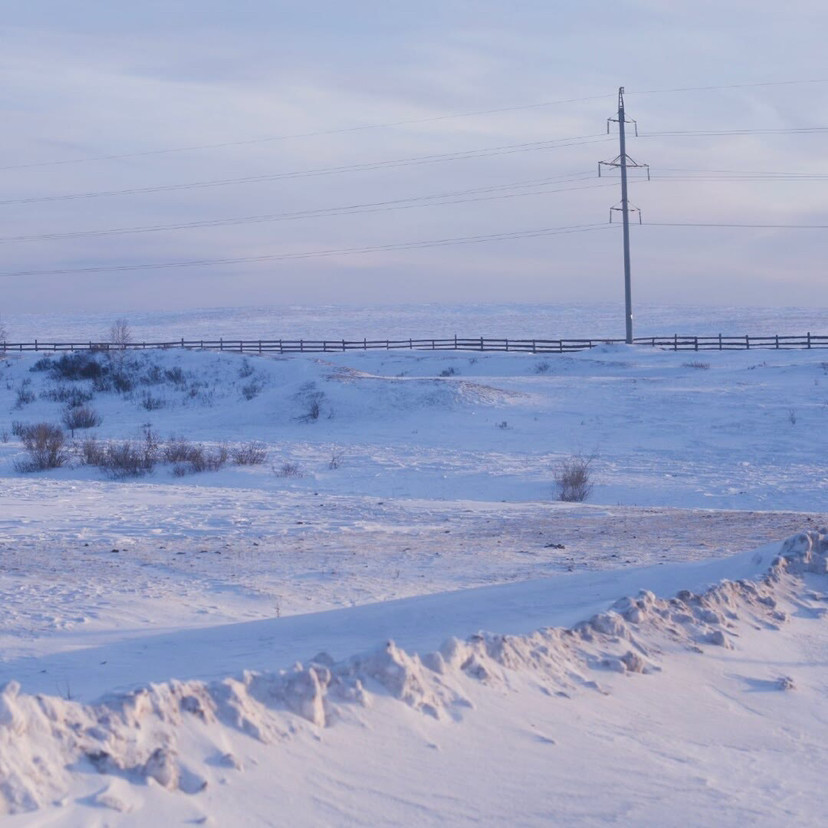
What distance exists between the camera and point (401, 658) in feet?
20.5

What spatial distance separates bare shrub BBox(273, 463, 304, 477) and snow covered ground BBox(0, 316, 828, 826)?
162cm

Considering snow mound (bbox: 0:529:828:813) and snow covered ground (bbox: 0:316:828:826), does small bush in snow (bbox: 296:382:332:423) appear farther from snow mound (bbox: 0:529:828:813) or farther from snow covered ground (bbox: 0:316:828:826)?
snow mound (bbox: 0:529:828:813)

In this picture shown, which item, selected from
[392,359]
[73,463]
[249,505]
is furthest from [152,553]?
[392,359]

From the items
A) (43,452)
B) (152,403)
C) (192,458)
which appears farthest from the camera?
(152,403)

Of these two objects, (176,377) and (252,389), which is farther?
(176,377)

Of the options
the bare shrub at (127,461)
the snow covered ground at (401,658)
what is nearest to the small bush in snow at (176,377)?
the bare shrub at (127,461)

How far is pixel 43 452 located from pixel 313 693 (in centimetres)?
2192

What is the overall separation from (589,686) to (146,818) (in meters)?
3.15

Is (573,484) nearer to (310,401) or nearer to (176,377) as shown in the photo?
(310,401)

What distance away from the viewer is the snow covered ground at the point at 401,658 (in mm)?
5027

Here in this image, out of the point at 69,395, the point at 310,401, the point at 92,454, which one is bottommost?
the point at 92,454

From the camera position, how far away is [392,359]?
206 ft

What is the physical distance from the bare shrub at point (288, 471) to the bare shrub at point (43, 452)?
4985 millimetres

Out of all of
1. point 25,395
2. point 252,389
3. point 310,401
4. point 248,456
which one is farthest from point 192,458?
point 25,395
